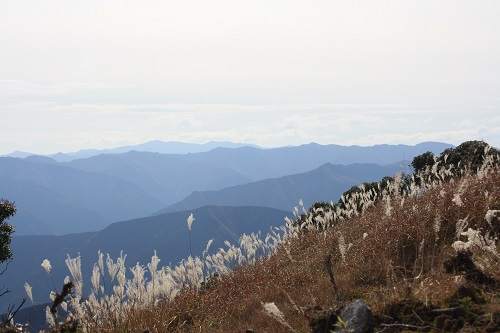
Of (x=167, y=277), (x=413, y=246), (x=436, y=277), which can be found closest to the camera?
(x=436, y=277)

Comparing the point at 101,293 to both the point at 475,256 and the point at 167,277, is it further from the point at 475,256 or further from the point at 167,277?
the point at 475,256

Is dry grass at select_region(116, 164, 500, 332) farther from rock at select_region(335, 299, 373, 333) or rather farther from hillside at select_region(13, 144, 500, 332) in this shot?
rock at select_region(335, 299, 373, 333)

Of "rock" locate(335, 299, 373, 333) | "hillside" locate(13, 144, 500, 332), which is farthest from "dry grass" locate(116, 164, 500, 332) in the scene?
"rock" locate(335, 299, 373, 333)

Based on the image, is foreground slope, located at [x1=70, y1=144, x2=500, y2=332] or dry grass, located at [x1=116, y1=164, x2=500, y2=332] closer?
foreground slope, located at [x1=70, y1=144, x2=500, y2=332]

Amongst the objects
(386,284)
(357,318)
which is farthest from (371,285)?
(357,318)

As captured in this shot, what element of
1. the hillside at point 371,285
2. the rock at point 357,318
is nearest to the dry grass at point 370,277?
the hillside at point 371,285

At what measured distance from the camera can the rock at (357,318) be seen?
3.44m

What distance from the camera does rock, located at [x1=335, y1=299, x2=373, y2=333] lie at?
3436 millimetres

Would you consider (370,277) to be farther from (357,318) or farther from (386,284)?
(357,318)

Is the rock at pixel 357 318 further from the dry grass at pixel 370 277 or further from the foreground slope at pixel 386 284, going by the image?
the dry grass at pixel 370 277

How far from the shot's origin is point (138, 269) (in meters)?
5.88

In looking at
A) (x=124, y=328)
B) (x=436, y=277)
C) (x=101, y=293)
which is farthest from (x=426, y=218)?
(x=101, y=293)

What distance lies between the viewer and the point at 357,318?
3.46 meters

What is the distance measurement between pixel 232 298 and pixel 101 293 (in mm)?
1817
